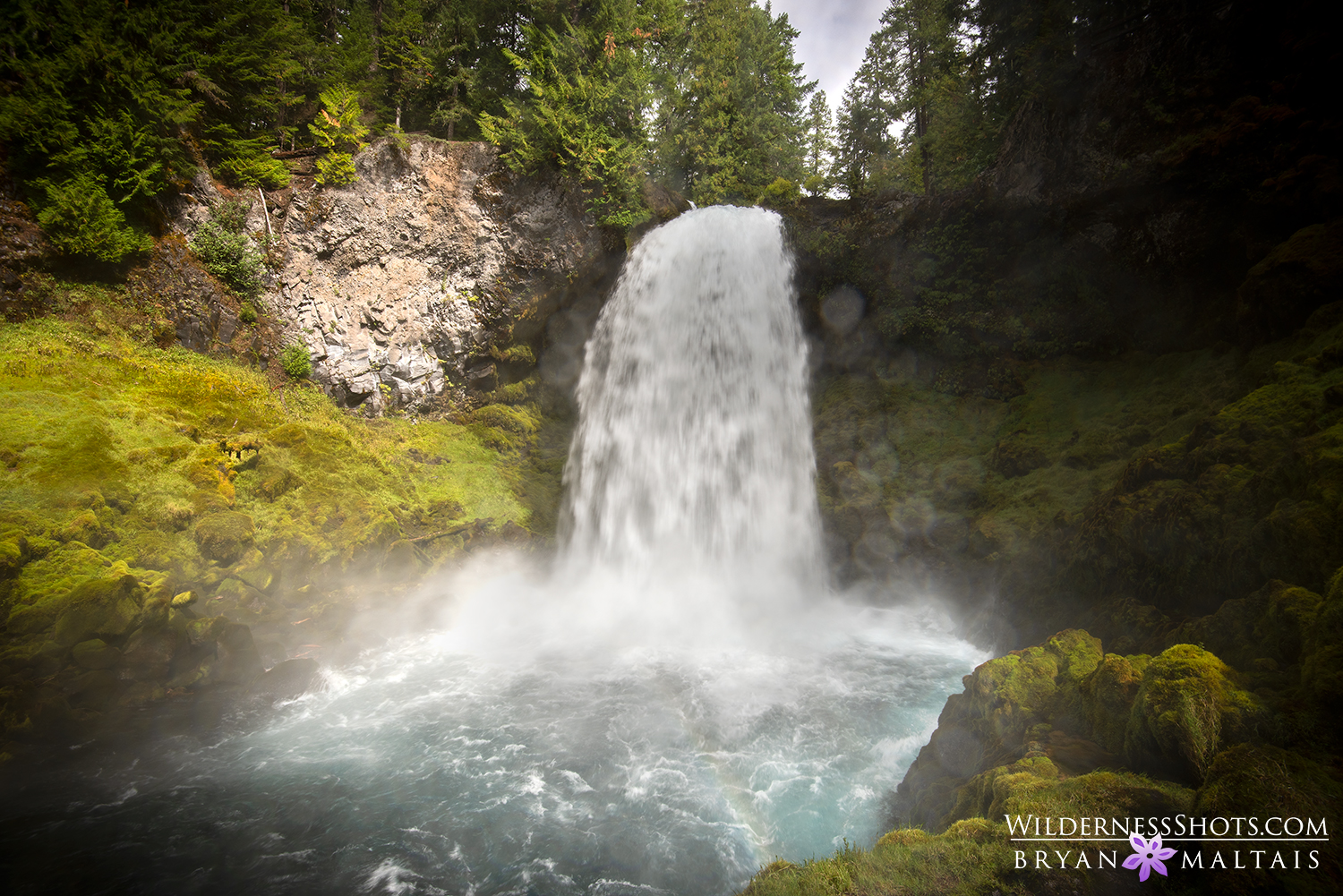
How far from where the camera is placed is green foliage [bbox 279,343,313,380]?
14.3 m

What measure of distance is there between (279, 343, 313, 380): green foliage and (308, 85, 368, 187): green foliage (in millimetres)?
5131

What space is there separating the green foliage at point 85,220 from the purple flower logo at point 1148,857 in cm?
1832

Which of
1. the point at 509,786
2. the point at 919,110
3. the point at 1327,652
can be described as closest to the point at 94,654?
the point at 509,786

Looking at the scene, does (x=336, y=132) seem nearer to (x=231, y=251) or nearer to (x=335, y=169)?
(x=335, y=169)

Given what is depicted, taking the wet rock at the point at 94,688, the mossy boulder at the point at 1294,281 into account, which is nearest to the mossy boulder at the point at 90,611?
the wet rock at the point at 94,688

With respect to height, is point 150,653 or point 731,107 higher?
point 731,107

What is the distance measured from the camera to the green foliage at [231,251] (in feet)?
43.8

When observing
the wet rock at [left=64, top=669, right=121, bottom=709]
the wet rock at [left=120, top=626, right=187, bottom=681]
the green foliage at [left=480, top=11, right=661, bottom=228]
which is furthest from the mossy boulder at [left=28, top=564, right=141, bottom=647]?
the green foliage at [left=480, top=11, right=661, bottom=228]

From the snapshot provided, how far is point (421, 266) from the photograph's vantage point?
1670 centimetres

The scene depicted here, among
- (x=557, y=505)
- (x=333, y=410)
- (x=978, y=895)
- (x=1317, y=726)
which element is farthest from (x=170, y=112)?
(x=1317, y=726)

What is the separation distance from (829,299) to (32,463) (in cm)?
1816

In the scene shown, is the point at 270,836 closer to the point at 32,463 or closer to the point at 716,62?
the point at 32,463

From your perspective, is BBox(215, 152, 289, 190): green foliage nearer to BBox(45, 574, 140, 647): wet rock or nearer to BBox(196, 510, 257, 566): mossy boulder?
BBox(196, 510, 257, 566): mossy boulder

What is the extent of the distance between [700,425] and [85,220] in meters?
14.6
